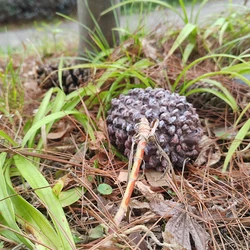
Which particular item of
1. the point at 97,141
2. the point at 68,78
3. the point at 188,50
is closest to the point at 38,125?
the point at 97,141

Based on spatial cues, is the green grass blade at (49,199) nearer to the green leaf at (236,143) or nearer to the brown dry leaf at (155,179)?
the brown dry leaf at (155,179)

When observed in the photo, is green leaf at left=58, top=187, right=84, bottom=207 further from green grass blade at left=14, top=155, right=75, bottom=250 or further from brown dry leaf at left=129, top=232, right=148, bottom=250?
brown dry leaf at left=129, top=232, right=148, bottom=250

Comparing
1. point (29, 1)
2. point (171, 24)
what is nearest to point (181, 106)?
point (171, 24)

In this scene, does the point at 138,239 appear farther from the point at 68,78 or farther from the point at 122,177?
the point at 68,78

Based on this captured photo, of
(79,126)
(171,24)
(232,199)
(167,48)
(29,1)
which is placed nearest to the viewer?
(232,199)

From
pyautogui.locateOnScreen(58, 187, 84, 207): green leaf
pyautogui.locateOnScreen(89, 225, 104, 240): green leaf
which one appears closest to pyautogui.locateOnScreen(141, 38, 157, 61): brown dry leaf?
pyautogui.locateOnScreen(58, 187, 84, 207): green leaf

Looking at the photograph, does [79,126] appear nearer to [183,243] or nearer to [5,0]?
[183,243]

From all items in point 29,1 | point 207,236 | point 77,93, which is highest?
point 77,93
